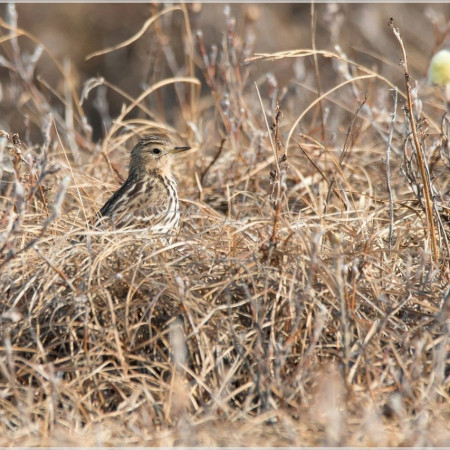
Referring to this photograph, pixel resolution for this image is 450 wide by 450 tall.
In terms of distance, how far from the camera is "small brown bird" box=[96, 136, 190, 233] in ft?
16.8

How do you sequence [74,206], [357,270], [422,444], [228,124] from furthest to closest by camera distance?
[228,124]
[74,206]
[357,270]
[422,444]

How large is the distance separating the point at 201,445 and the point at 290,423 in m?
0.36

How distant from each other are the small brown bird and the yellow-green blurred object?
1557 mm

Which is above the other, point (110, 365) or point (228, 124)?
point (228, 124)

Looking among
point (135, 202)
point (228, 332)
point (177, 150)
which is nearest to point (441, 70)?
point (228, 332)

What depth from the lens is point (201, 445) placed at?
130 inches

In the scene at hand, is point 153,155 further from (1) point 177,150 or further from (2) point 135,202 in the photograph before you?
(2) point 135,202

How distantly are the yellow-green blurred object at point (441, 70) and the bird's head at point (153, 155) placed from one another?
2.06m

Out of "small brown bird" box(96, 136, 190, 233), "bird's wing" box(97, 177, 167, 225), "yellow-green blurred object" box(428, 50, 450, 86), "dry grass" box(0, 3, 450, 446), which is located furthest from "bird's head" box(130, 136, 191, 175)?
"yellow-green blurred object" box(428, 50, 450, 86)

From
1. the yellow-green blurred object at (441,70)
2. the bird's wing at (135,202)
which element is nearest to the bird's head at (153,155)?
the bird's wing at (135,202)

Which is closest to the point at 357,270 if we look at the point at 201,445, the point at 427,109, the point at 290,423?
the point at 290,423

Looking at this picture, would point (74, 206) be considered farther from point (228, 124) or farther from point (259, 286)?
point (259, 286)

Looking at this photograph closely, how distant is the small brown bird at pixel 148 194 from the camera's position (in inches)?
202

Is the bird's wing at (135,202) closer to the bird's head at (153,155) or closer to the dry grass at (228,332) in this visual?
the bird's head at (153,155)
